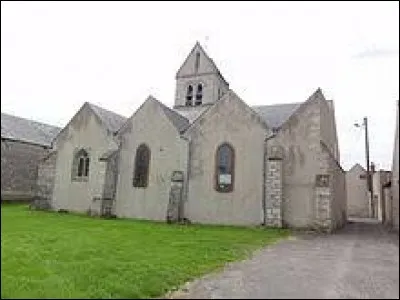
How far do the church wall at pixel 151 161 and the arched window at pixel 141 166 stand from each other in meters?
0.24

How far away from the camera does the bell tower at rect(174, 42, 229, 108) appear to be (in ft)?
134

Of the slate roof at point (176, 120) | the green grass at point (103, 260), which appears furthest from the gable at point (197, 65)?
the green grass at point (103, 260)

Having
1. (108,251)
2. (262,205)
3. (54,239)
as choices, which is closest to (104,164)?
(262,205)

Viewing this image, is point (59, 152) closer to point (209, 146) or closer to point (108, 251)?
point (209, 146)

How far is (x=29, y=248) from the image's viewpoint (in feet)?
38.1

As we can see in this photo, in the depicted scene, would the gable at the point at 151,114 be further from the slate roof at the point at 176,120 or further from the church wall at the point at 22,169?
the church wall at the point at 22,169

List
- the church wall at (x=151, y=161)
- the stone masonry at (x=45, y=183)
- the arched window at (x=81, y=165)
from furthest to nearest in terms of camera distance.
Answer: the stone masonry at (x=45, y=183) → the arched window at (x=81, y=165) → the church wall at (x=151, y=161)

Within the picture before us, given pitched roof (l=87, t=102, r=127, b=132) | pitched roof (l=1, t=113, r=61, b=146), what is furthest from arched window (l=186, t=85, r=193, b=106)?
pitched roof (l=1, t=113, r=61, b=146)

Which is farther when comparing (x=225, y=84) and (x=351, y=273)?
(x=225, y=84)

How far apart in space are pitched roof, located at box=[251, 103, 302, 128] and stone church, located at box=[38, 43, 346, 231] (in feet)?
0.26

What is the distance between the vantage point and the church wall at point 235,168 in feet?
79.5

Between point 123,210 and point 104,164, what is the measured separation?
10.2 ft

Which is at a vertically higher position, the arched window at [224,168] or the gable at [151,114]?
the gable at [151,114]

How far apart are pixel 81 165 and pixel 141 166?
15.2ft
